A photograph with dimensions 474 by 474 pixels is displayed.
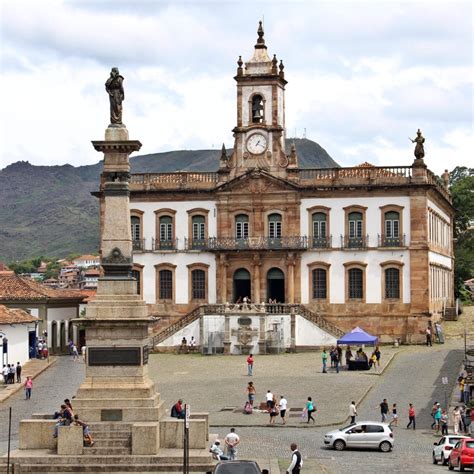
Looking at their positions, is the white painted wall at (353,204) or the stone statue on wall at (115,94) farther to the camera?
the white painted wall at (353,204)

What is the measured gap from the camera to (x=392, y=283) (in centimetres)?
6272

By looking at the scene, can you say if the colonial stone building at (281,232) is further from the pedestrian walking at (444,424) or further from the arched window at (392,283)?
the pedestrian walking at (444,424)

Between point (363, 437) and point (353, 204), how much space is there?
3032cm

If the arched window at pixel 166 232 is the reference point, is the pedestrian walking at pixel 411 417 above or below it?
below

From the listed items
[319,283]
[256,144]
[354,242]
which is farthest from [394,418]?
[256,144]

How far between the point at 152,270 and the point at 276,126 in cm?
1050

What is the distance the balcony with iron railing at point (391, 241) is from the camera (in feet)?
205

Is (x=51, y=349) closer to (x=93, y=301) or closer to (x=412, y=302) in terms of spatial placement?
(x=412, y=302)

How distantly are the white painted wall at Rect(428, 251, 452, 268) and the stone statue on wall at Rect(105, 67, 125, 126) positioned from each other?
34.9 metres

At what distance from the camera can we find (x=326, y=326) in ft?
198

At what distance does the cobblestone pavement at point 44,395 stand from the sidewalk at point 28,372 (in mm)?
203

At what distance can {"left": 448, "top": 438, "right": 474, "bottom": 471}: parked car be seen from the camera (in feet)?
97.1

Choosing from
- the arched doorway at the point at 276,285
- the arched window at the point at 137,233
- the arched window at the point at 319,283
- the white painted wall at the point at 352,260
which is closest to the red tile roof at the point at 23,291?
the arched window at the point at 137,233

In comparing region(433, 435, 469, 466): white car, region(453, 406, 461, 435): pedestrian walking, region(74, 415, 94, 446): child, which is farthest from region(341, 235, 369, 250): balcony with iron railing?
region(74, 415, 94, 446): child
